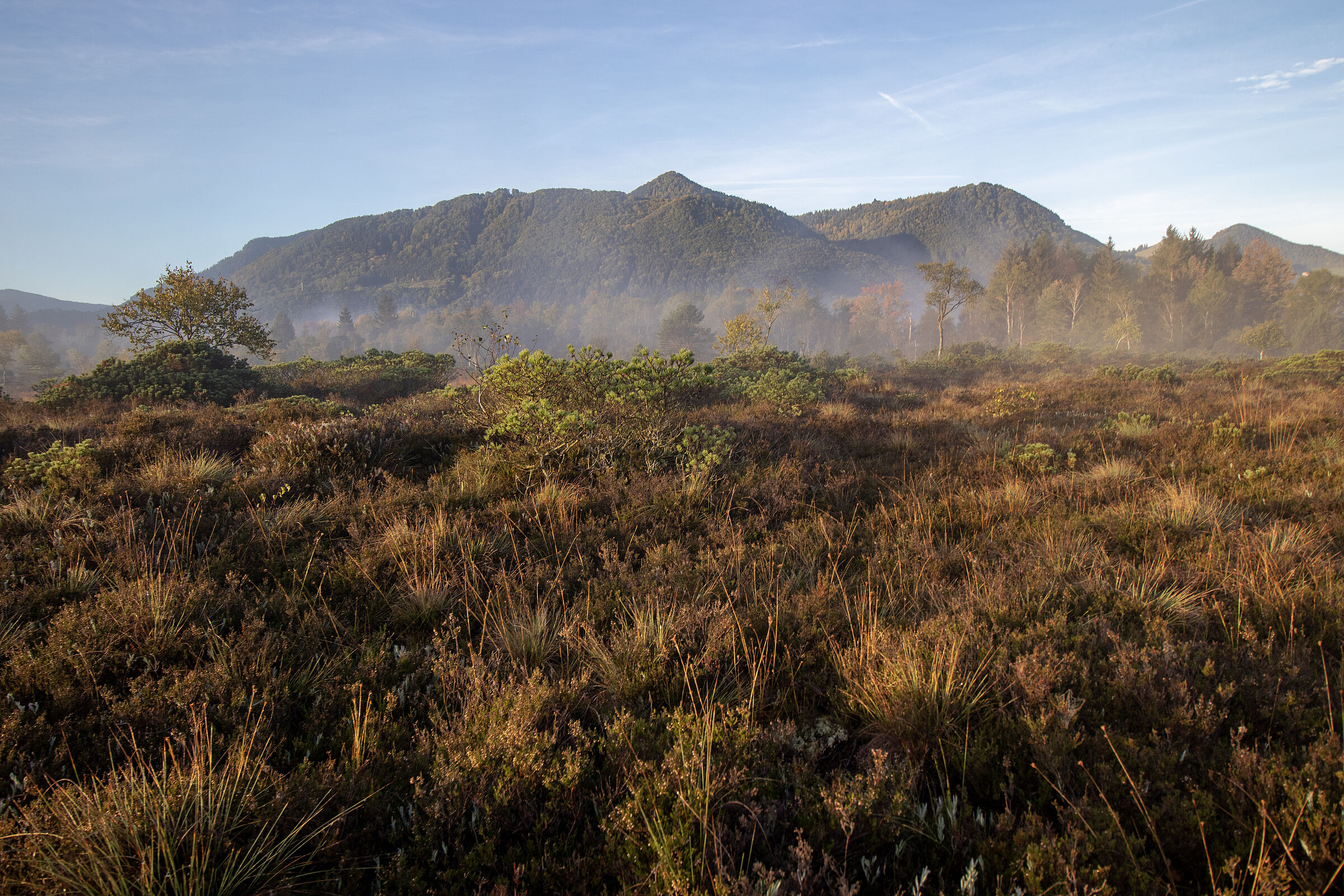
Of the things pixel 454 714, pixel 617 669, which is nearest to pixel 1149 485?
pixel 617 669

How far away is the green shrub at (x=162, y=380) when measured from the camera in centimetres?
1240

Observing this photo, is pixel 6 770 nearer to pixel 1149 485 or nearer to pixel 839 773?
pixel 839 773

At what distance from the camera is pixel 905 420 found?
985 cm

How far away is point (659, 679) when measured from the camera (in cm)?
257

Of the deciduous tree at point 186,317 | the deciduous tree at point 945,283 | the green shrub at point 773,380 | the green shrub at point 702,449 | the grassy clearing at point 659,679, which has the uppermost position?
the deciduous tree at point 945,283

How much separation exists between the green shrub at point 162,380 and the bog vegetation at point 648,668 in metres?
8.72

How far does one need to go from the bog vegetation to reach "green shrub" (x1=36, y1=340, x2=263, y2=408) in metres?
8.72

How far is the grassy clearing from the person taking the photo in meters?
1.63

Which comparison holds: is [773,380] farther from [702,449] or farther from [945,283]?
[945,283]

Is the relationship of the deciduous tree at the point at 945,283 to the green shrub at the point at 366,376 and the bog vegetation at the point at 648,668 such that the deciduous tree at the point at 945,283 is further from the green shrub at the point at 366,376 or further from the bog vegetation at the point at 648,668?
the bog vegetation at the point at 648,668

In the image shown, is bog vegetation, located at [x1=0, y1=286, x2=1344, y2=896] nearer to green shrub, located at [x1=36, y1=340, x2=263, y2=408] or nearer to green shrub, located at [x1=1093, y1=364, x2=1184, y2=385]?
green shrub, located at [x1=36, y1=340, x2=263, y2=408]

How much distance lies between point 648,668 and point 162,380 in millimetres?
17011

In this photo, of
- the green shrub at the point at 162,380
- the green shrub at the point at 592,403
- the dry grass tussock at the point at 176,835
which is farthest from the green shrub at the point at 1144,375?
the green shrub at the point at 162,380

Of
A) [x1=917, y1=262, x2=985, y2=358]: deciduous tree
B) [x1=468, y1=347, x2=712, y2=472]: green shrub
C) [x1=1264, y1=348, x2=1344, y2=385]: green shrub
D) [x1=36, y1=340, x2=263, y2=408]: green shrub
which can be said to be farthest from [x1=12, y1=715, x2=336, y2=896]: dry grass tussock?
[x1=917, y1=262, x2=985, y2=358]: deciduous tree
